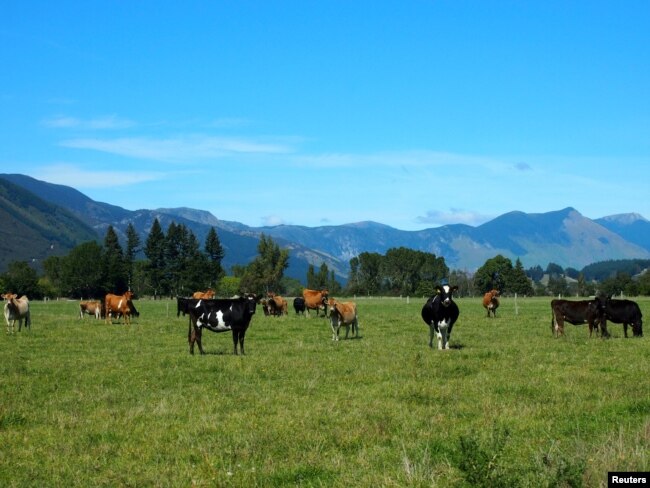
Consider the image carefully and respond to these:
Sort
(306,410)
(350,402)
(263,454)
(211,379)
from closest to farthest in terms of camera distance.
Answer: (263,454)
(306,410)
(350,402)
(211,379)

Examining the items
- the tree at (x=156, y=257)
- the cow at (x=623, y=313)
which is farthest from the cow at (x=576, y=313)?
the tree at (x=156, y=257)

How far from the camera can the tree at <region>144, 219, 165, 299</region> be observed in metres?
146

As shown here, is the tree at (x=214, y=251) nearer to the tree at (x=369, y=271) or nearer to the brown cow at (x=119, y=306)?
the tree at (x=369, y=271)

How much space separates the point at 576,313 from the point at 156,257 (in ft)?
415

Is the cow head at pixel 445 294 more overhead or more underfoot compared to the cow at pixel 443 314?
more overhead

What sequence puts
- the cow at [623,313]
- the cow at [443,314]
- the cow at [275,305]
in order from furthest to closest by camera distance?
the cow at [275,305] < the cow at [623,313] < the cow at [443,314]

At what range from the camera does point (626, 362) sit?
18.7m

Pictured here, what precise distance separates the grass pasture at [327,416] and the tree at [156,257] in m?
126

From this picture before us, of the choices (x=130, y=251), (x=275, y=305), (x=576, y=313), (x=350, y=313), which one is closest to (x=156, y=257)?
(x=130, y=251)

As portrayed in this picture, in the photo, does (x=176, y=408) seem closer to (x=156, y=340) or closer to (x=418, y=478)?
(x=418, y=478)

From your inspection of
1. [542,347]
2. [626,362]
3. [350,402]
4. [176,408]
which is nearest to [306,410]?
[350,402]

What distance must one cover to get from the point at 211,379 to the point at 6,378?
4.80 metres

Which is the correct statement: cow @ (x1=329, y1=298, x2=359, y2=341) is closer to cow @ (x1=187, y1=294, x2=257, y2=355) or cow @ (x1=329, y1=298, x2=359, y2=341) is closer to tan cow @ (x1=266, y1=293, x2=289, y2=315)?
cow @ (x1=187, y1=294, x2=257, y2=355)

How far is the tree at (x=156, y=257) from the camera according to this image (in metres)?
146
